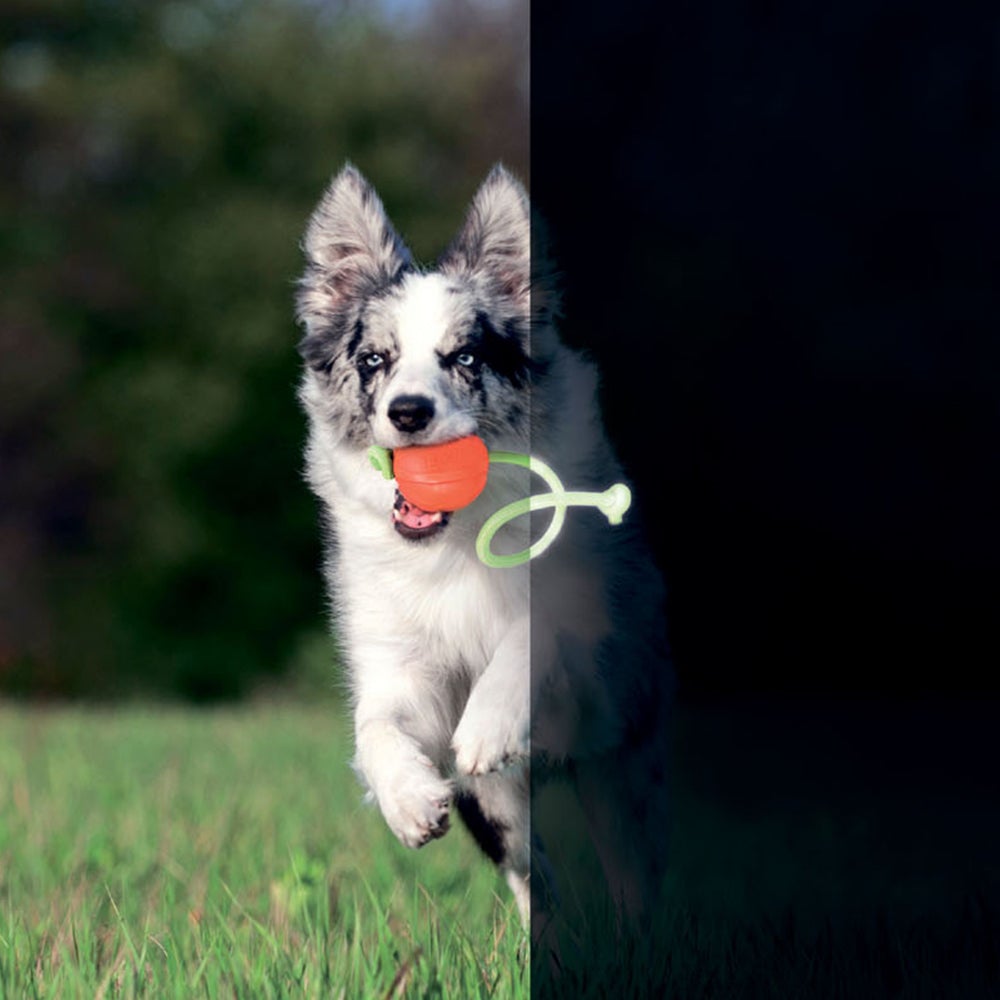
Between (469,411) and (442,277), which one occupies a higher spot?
(442,277)

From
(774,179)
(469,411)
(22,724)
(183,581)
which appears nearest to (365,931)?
(469,411)

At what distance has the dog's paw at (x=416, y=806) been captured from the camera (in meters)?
2.79

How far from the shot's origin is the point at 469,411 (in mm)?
3271

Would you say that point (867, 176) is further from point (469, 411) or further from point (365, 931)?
point (365, 931)

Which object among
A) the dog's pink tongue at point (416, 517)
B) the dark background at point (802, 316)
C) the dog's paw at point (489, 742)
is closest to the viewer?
the dog's paw at point (489, 742)

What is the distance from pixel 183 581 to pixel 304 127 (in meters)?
5.65

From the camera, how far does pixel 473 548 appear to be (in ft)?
11.3

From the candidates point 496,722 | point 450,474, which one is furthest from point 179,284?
point 496,722

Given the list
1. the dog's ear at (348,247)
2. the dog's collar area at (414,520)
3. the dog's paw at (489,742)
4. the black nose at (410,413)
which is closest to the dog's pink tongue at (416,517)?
the dog's collar area at (414,520)

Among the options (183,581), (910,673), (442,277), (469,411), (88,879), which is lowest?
(183,581)

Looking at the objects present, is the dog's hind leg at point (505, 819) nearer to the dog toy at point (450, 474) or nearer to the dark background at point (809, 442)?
the dark background at point (809, 442)

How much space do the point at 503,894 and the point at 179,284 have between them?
46.3 feet

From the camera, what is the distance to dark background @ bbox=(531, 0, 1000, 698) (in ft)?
9.96

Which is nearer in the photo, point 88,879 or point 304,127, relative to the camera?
point 88,879
